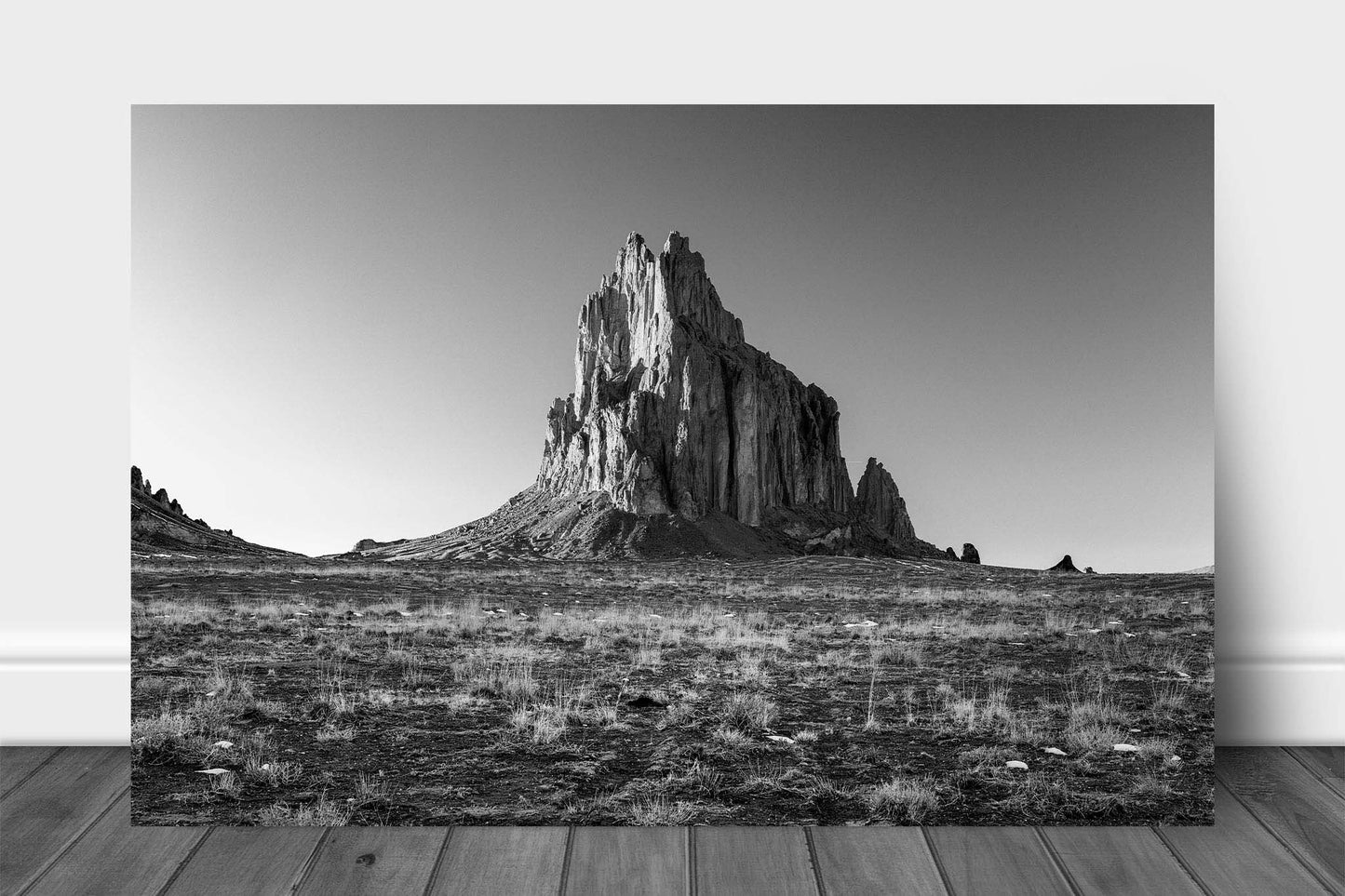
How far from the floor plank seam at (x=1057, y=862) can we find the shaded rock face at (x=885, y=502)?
1.64m

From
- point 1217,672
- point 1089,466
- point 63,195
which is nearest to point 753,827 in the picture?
point 1089,466

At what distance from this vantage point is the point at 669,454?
6.15 meters

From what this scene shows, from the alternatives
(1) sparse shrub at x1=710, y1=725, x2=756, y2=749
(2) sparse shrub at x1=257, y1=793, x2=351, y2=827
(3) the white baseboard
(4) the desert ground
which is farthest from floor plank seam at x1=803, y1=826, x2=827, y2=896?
(3) the white baseboard

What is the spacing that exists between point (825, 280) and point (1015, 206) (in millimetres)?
1159

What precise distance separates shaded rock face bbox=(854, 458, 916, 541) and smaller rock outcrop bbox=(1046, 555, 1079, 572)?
795 mm

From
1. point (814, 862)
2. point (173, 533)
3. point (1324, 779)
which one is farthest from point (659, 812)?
point (1324, 779)

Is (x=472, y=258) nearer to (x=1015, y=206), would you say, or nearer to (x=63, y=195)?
(x=63, y=195)

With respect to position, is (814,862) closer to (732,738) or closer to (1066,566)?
(732,738)

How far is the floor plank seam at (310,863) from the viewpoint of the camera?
4930mm

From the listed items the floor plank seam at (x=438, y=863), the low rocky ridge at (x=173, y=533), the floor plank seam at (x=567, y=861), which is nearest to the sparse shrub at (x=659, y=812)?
the floor plank seam at (x=567, y=861)

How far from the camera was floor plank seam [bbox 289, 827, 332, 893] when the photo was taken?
4.93m
